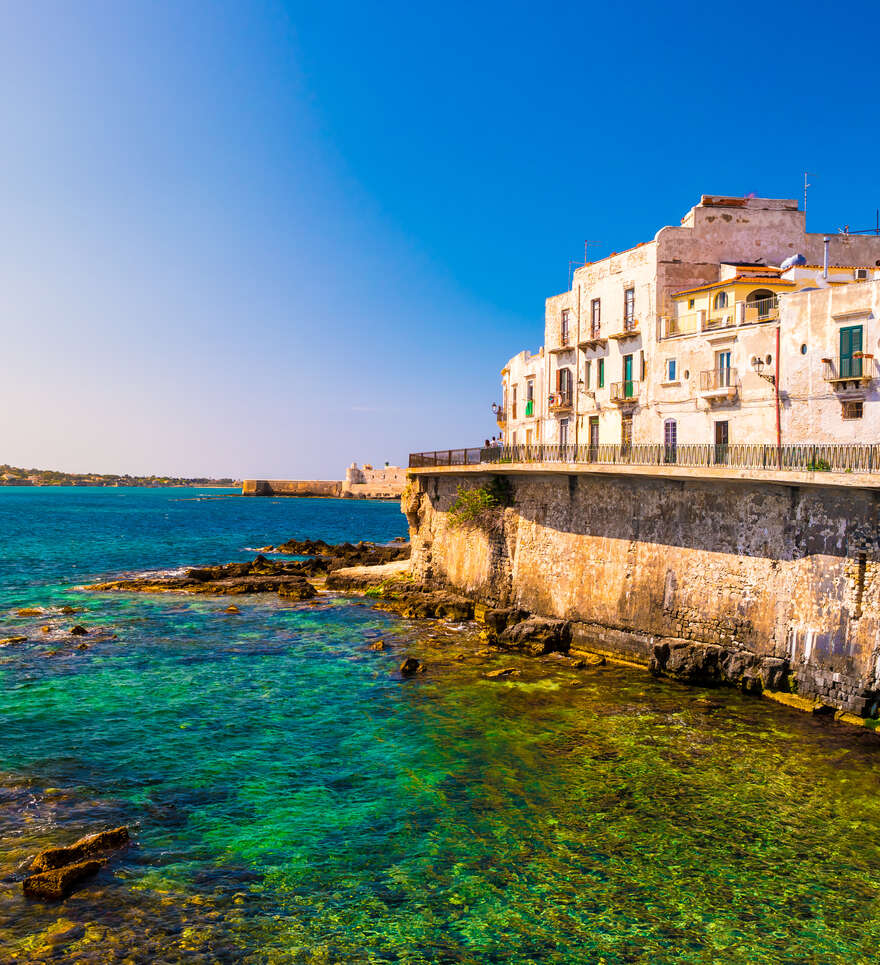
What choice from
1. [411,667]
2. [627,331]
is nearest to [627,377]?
[627,331]

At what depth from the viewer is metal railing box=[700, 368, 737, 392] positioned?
1059 inches

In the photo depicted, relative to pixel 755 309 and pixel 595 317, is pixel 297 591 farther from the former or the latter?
pixel 755 309

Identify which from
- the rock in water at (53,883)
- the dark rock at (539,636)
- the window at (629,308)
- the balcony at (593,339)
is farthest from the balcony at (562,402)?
the rock in water at (53,883)

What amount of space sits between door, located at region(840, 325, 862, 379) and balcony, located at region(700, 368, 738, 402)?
4.23 meters

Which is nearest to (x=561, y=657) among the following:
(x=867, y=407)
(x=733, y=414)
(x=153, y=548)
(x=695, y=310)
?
(x=733, y=414)

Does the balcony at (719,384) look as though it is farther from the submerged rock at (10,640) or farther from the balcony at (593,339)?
the submerged rock at (10,640)

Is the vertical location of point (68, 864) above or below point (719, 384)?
below

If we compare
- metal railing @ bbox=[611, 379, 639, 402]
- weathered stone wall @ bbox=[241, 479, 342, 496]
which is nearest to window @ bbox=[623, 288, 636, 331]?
metal railing @ bbox=[611, 379, 639, 402]

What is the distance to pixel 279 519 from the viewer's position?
10544 cm

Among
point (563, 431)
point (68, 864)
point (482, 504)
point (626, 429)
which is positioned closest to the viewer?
point (68, 864)

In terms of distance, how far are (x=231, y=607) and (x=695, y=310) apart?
2388 cm

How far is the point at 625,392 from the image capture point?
32656mm

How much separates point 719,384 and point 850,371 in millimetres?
5401

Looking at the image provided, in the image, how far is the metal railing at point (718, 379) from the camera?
88.2 feet
